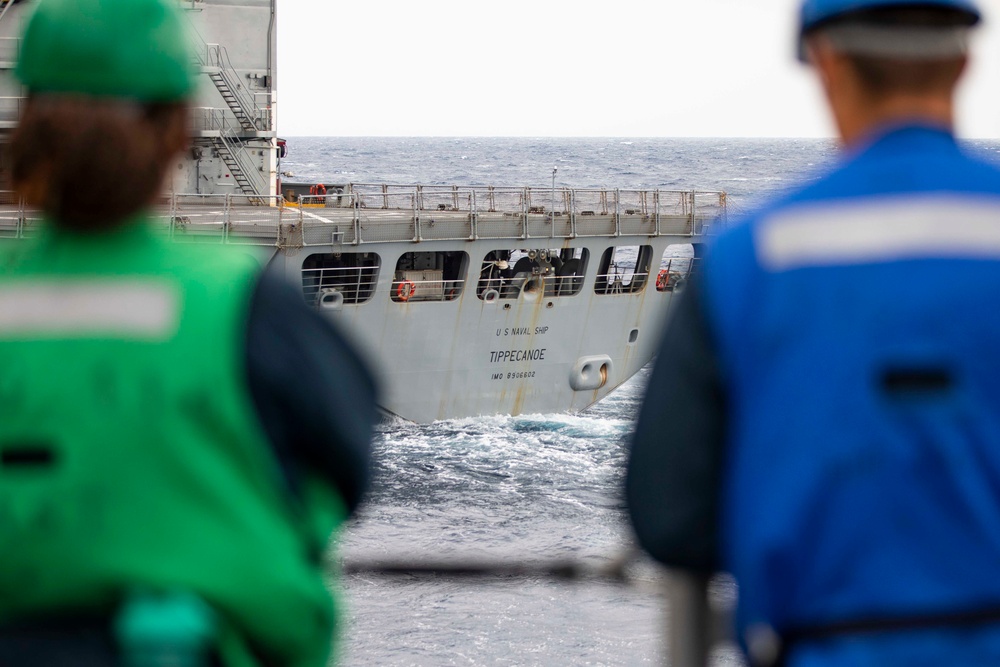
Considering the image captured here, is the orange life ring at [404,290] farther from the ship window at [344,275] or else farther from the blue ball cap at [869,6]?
the blue ball cap at [869,6]

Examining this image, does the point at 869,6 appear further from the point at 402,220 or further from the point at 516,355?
the point at 516,355

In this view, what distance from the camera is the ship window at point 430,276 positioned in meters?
27.9

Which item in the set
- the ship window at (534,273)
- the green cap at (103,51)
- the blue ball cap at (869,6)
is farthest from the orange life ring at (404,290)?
the blue ball cap at (869,6)

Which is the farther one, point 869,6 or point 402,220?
point 402,220

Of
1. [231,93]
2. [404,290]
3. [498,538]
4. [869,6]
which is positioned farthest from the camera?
[231,93]

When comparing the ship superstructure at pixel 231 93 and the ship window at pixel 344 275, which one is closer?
the ship window at pixel 344 275

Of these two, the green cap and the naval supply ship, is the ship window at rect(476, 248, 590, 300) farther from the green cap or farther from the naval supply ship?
the green cap

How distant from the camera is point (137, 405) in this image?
2.12 m

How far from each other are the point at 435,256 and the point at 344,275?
8.94ft

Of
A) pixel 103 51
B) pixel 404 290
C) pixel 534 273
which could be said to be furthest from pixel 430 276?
pixel 103 51

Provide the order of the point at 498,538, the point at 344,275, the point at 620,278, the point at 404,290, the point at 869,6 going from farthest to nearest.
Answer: the point at 620,278
the point at 404,290
the point at 344,275
the point at 498,538
the point at 869,6

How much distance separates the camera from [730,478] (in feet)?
7.13

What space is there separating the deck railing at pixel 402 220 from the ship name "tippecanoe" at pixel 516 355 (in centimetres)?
278

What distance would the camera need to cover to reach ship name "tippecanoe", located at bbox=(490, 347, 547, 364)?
2945 centimetres
